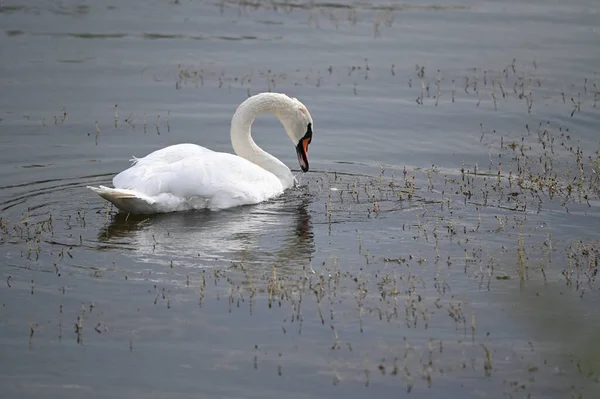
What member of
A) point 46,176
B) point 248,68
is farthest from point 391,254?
point 248,68

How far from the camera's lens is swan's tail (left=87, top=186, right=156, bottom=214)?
1009 cm

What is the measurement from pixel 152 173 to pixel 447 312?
386cm

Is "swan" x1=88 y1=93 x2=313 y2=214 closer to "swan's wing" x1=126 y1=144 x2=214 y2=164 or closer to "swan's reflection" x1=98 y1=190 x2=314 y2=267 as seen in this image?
"swan's wing" x1=126 y1=144 x2=214 y2=164

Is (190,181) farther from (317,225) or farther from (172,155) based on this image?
(317,225)

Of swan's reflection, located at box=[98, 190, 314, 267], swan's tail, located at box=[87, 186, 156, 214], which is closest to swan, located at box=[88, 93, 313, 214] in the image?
swan's tail, located at box=[87, 186, 156, 214]

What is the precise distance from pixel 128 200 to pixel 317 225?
1901 mm

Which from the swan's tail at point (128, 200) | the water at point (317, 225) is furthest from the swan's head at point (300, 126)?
the swan's tail at point (128, 200)

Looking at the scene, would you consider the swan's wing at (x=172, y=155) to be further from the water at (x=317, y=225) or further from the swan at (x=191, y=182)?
the water at (x=317, y=225)

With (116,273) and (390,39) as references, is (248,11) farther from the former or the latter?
(116,273)

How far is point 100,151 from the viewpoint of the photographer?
13492 millimetres

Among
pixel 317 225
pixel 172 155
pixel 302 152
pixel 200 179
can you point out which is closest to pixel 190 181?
pixel 200 179

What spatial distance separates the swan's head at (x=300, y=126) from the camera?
12547mm

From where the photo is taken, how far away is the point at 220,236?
9.96 metres

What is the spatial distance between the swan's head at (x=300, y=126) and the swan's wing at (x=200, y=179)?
1.24 metres
